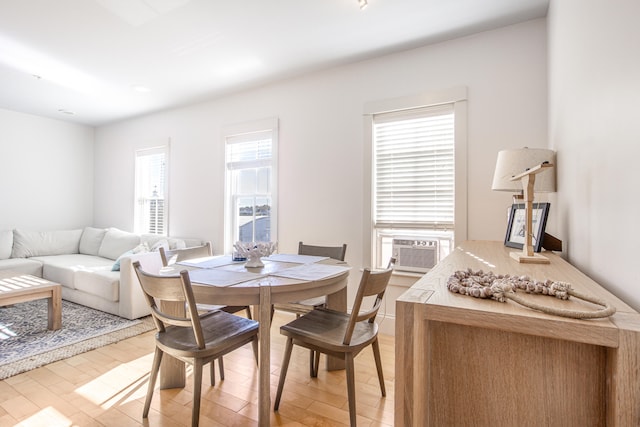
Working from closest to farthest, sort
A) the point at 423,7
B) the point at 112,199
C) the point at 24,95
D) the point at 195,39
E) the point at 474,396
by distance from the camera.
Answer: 1. the point at 474,396
2. the point at 423,7
3. the point at 195,39
4. the point at 24,95
5. the point at 112,199

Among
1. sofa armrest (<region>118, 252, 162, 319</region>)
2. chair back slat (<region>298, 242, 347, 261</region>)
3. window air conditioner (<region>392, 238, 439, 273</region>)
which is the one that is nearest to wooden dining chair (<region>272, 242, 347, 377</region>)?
chair back slat (<region>298, 242, 347, 261</region>)

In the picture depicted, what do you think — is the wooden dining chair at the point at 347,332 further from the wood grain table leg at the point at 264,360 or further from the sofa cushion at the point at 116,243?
the sofa cushion at the point at 116,243

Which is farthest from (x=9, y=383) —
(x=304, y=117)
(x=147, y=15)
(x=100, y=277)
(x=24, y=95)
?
(x=24, y=95)

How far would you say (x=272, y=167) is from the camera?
3.75m

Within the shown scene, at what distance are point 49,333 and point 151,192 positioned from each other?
2562mm

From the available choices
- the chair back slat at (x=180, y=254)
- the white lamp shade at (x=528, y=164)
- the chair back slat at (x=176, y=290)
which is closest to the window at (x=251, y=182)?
the chair back slat at (x=180, y=254)

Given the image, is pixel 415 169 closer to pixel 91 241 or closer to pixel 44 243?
pixel 91 241

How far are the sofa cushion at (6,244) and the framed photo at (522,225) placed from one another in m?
6.21

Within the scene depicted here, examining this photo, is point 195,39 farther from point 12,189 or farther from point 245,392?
point 12,189

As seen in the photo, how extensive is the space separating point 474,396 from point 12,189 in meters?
6.70

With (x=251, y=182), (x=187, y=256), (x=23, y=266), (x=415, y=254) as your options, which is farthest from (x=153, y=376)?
(x=23, y=266)

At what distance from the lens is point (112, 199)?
18.1 feet

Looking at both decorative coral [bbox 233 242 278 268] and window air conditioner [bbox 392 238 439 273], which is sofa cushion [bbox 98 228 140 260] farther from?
window air conditioner [bbox 392 238 439 273]

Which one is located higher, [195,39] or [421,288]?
[195,39]
